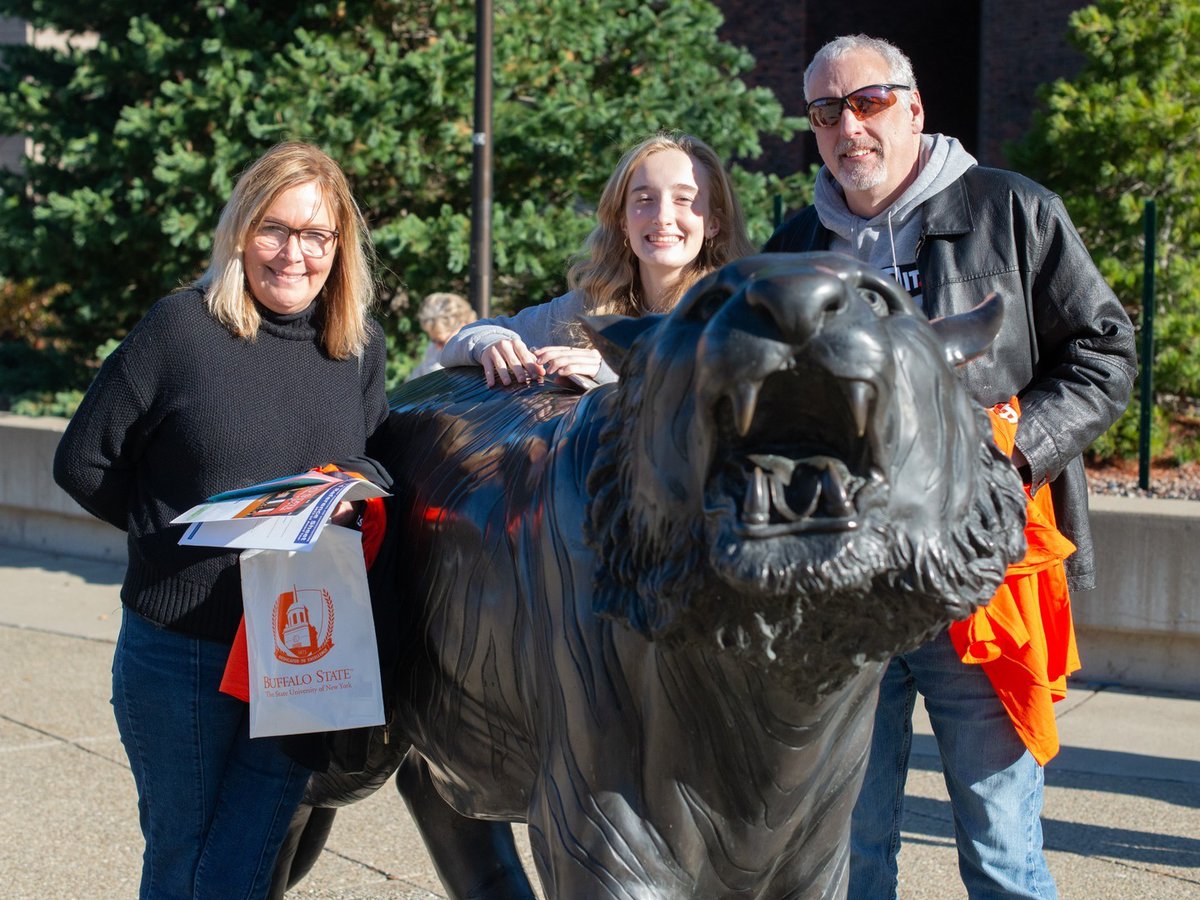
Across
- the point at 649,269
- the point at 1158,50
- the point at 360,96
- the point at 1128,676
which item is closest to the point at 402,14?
the point at 360,96

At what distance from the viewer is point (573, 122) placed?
924 cm

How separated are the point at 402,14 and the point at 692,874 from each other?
28.7 feet

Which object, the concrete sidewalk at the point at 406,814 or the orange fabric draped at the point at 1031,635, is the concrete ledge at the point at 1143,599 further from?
the orange fabric draped at the point at 1031,635

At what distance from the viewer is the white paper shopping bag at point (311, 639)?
2701mm

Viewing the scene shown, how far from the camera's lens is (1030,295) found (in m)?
3.09

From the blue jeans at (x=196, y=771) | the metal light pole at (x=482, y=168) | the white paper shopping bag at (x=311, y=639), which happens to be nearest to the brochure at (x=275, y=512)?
the white paper shopping bag at (x=311, y=639)

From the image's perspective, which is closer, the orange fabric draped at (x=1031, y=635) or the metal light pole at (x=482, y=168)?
the orange fabric draped at (x=1031, y=635)

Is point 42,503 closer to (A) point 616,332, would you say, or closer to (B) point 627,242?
(B) point 627,242

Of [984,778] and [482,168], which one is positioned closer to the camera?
[984,778]

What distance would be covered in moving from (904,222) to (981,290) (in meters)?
0.23

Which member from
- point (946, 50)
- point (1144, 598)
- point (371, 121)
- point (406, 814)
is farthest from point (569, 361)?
point (946, 50)

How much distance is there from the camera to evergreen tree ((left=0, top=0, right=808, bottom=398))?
29.9 ft

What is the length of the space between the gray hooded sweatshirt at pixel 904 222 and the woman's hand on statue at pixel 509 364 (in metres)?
0.74

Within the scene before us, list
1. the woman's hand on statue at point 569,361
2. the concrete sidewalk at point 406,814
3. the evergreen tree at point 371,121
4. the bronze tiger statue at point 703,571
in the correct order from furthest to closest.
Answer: the evergreen tree at point 371,121 → the concrete sidewalk at point 406,814 → the woman's hand on statue at point 569,361 → the bronze tiger statue at point 703,571
